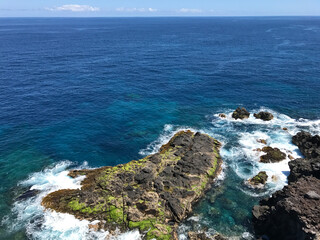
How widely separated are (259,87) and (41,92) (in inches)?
3536

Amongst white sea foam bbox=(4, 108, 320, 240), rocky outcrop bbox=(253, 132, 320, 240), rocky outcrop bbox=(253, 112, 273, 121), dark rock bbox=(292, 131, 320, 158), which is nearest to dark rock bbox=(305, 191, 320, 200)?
rocky outcrop bbox=(253, 132, 320, 240)

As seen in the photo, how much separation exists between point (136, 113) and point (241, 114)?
3478 cm

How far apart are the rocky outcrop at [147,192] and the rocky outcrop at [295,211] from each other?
12.2 meters

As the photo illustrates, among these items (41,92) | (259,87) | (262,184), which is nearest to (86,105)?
(41,92)

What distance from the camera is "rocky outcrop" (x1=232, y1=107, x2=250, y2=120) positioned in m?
76.4

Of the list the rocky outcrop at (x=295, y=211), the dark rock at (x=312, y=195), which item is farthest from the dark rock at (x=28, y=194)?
the dark rock at (x=312, y=195)

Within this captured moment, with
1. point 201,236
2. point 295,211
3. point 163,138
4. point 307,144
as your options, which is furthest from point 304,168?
point 163,138

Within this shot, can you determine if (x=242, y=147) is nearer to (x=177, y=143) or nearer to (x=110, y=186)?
(x=177, y=143)

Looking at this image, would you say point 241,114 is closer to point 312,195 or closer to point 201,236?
point 312,195

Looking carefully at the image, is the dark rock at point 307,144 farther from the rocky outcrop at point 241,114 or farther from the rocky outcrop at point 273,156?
the rocky outcrop at point 241,114

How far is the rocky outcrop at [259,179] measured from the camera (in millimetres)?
50688

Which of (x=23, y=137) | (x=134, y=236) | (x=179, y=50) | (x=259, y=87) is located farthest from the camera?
(x=179, y=50)

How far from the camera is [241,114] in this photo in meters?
76.7

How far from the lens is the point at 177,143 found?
200 ft
